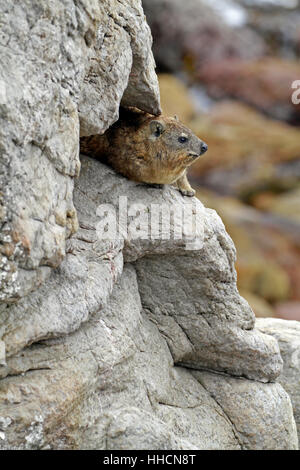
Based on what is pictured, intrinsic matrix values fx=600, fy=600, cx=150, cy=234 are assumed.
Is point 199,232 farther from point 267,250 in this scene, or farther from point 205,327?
point 267,250

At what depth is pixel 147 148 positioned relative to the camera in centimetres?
675

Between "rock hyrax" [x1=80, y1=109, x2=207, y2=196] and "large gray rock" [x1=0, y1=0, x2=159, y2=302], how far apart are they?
1283 mm

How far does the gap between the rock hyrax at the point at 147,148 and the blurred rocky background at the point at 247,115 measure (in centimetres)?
1487

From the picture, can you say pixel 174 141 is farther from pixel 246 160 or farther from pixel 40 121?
pixel 246 160

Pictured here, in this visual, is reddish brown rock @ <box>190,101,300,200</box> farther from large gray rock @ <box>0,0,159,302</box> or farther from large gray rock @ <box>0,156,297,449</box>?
large gray rock @ <box>0,0,159,302</box>

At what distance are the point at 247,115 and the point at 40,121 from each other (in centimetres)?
3205

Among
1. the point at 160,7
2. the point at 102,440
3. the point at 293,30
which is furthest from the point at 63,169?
the point at 293,30

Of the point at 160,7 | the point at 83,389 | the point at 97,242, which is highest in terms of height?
the point at 160,7

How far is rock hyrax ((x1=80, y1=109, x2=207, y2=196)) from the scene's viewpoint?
6594 millimetres

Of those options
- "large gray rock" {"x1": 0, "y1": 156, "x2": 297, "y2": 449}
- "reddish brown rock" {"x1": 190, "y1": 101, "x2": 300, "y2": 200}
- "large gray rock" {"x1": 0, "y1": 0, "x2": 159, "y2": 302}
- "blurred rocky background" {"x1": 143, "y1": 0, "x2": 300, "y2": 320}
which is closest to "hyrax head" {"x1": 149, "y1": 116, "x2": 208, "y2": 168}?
"large gray rock" {"x1": 0, "y1": 156, "x2": 297, "y2": 449}

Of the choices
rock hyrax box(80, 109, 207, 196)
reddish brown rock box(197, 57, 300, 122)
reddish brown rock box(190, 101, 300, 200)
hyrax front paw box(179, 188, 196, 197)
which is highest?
reddish brown rock box(197, 57, 300, 122)

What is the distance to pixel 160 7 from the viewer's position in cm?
3706

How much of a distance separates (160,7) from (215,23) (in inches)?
167

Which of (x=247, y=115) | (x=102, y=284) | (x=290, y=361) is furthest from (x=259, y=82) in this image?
(x=102, y=284)
